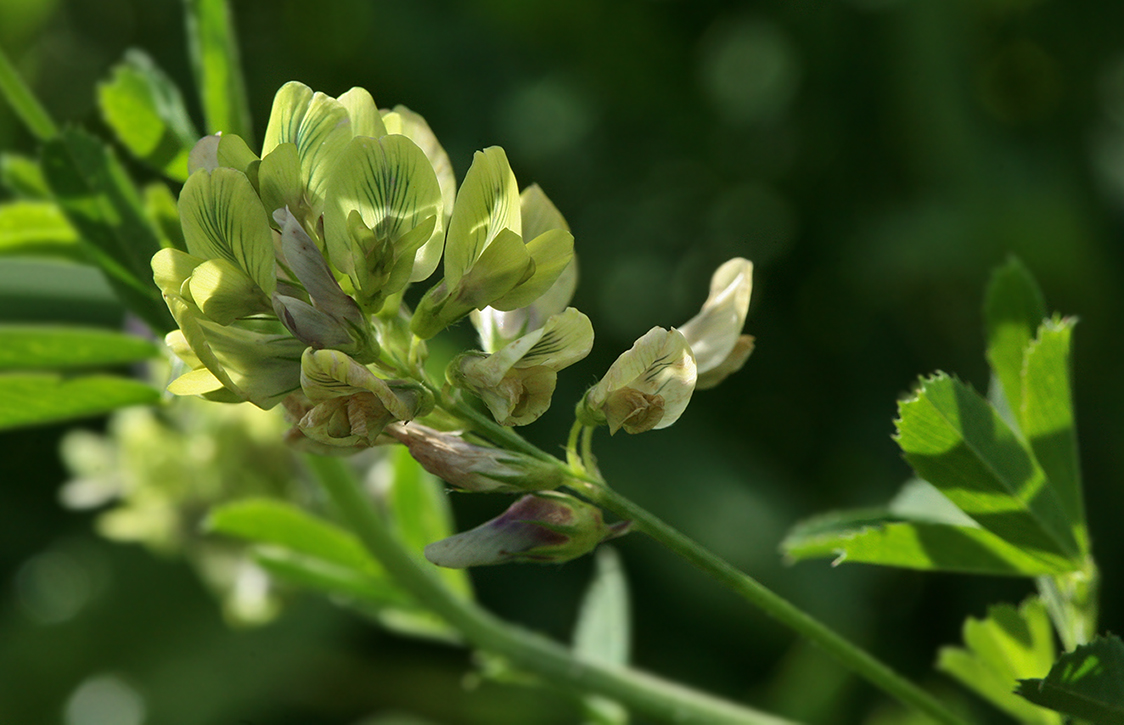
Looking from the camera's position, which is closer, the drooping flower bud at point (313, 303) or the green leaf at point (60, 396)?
the drooping flower bud at point (313, 303)

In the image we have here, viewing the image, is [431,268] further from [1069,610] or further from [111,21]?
[111,21]

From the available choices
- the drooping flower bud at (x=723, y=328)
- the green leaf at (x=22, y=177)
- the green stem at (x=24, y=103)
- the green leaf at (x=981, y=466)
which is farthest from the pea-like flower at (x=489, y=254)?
the green leaf at (x=22, y=177)

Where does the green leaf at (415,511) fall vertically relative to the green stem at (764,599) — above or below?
below

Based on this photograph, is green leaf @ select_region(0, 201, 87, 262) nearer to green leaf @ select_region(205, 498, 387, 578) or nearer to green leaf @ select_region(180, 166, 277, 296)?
green leaf @ select_region(205, 498, 387, 578)

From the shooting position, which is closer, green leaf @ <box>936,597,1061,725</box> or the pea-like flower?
the pea-like flower

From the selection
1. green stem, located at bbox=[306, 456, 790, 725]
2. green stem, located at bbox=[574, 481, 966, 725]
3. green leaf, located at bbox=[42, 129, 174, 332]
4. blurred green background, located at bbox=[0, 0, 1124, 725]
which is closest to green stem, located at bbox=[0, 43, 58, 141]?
green leaf, located at bbox=[42, 129, 174, 332]

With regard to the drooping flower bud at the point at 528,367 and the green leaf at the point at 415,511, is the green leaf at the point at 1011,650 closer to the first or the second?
the drooping flower bud at the point at 528,367

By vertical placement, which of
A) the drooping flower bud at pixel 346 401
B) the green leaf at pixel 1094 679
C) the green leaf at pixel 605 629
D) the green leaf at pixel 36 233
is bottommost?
the green leaf at pixel 605 629
